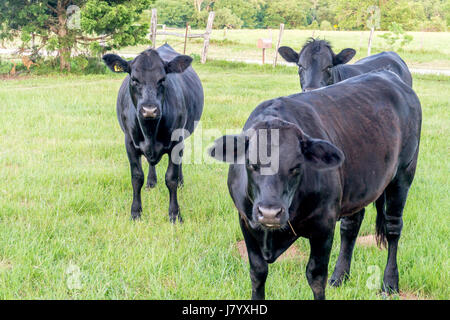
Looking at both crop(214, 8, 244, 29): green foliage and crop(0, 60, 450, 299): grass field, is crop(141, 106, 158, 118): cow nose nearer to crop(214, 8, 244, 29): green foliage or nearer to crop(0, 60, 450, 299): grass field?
crop(0, 60, 450, 299): grass field

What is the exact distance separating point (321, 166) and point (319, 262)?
660 millimetres

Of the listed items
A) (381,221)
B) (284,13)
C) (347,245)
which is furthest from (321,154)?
(284,13)

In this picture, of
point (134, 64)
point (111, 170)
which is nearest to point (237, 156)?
point (134, 64)

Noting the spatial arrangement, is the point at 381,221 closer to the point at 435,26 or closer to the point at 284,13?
the point at 284,13

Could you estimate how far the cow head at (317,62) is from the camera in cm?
660

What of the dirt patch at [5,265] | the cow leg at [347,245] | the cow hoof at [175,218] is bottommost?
the cow hoof at [175,218]

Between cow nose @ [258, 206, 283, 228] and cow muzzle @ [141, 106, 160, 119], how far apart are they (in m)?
2.37

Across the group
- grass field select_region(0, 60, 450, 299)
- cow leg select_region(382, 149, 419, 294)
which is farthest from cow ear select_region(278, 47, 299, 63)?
cow leg select_region(382, 149, 419, 294)

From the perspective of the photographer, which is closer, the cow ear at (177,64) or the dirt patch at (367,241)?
the dirt patch at (367,241)

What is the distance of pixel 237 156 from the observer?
2.62 metres

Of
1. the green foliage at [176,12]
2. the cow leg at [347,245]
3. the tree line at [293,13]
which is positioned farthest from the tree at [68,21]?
the green foliage at [176,12]

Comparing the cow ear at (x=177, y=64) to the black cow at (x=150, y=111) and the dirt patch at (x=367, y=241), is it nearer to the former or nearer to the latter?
the black cow at (x=150, y=111)

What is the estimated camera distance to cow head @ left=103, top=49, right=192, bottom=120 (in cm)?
447

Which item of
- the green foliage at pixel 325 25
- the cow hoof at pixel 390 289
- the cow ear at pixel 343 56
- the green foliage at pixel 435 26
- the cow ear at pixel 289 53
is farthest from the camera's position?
the green foliage at pixel 435 26
